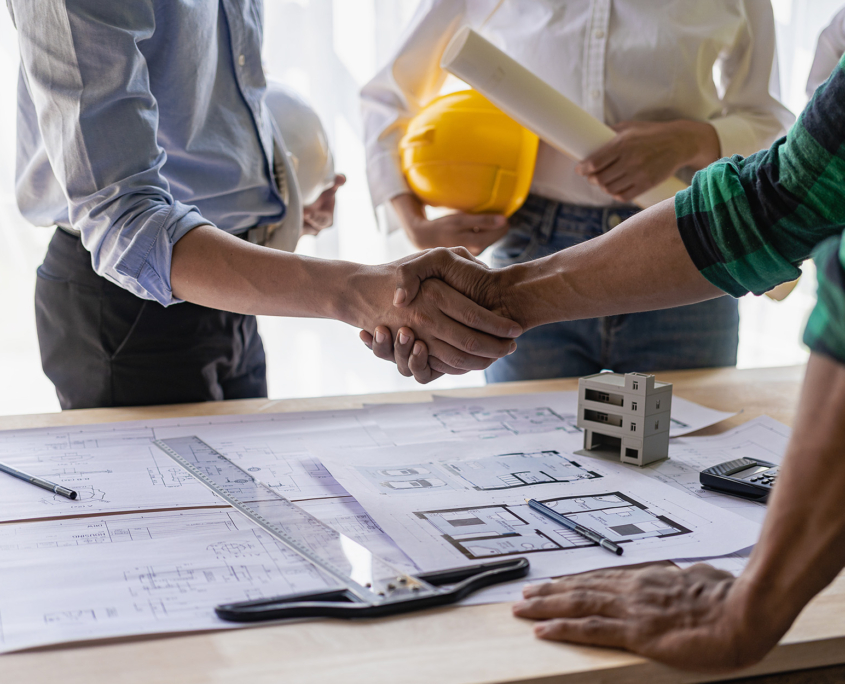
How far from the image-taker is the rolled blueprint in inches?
49.9

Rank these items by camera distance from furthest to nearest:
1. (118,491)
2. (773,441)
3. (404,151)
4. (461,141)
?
(404,151)
(461,141)
(773,441)
(118,491)

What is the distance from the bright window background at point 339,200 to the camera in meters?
2.24

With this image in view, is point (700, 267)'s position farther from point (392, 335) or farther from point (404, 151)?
point (404, 151)

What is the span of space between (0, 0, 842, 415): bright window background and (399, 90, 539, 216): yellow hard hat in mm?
953

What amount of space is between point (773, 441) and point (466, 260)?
54 centimetres

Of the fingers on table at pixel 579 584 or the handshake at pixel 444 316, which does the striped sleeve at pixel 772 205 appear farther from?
the fingers on table at pixel 579 584

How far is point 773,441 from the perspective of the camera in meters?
1.09

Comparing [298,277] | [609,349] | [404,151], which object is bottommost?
[609,349]

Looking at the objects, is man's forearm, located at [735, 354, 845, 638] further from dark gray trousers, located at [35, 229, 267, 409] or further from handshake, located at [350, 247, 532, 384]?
dark gray trousers, located at [35, 229, 267, 409]

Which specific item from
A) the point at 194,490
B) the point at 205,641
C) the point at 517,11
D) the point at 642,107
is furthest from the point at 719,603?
the point at 517,11

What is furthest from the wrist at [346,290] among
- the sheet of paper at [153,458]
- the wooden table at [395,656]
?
the wooden table at [395,656]

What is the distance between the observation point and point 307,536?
0.75 m

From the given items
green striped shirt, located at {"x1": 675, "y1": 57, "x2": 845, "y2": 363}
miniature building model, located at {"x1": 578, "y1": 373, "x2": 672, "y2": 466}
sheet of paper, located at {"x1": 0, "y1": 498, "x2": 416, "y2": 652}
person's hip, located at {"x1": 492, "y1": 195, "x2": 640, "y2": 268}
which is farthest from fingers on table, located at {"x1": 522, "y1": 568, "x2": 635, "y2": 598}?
person's hip, located at {"x1": 492, "y1": 195, "x2": 640, "y2": 268}

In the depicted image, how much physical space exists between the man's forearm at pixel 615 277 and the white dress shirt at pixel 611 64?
429mm
